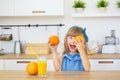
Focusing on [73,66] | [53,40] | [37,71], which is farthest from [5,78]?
[73,66]

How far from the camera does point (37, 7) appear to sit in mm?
3906

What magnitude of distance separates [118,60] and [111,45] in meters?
0.41

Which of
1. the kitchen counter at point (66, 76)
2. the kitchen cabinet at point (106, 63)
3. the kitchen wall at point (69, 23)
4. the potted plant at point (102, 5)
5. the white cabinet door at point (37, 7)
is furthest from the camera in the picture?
the kitchen wall at point (69, 23)

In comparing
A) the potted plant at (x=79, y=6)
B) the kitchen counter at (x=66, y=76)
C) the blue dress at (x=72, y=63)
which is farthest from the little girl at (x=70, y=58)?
the potted plant at (x=79, y=6)

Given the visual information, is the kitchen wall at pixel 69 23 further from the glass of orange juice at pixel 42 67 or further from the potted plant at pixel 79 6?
the glass of orange juice at pixel 42 67

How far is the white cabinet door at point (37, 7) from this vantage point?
3.89 meters

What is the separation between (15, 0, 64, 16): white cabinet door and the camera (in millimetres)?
3887

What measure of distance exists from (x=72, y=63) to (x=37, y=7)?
65.1 inches

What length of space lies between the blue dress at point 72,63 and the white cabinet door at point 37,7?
1476mm

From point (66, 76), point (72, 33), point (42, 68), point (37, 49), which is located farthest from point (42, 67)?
point (37, 49)

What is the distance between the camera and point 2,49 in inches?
166

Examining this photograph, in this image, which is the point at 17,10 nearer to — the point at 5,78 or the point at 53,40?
the point at 53,40

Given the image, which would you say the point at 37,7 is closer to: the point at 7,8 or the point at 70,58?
the point at 7,8

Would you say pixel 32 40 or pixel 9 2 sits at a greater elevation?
pixel 9 2
